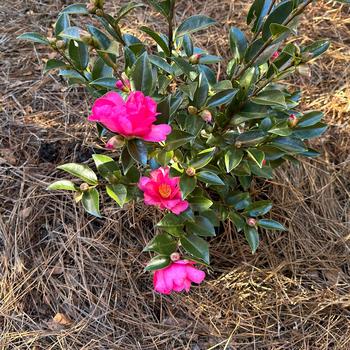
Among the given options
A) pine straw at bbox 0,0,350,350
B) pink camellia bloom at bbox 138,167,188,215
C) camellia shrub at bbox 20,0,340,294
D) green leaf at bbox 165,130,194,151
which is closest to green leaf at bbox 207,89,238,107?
camellia shrub at bbox 20,0,340,294

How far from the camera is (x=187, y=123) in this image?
52.1 inches

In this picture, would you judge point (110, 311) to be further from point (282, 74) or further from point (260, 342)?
point (282, 74)

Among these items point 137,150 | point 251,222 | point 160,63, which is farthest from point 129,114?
point 251,222

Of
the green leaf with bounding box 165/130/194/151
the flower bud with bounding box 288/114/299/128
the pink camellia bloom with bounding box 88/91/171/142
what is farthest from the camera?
the flower bud with bounding box 288/114/299/128

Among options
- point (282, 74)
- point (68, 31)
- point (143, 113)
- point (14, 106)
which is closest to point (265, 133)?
point (282, 74)

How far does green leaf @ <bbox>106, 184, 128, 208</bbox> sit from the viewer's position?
1350mm

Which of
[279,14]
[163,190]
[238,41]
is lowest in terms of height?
[163,190]

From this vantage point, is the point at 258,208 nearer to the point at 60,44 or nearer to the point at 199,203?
the point at 199,203

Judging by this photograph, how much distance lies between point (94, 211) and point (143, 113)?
16.1 inches

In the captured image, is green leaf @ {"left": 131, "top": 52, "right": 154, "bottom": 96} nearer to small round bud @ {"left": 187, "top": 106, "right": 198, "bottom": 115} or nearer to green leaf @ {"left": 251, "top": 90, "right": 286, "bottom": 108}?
small round bud @ {"left": 187, "top": 106, "right": 198, "bottom": 115}

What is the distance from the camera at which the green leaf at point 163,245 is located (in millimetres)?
1411

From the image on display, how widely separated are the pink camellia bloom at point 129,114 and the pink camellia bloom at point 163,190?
0.72 feet

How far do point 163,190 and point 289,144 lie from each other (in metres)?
0.45

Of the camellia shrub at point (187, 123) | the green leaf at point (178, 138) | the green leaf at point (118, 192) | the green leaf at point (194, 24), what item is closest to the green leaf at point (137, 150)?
the camellia shrub at point (187, 123)
